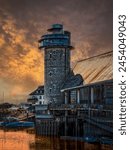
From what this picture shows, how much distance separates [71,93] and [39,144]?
27.5 inches

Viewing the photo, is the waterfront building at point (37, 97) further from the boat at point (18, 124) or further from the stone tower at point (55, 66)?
the boat at point (18, 124)

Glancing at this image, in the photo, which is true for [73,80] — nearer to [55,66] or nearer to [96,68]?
[96,68]

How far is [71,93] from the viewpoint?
5.91 metres

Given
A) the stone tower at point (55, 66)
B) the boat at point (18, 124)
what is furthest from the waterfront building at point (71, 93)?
the boat at point (18, 124)

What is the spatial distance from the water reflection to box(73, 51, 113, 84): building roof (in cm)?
66

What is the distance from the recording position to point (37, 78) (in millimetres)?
5137

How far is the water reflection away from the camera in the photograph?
17.7 feet

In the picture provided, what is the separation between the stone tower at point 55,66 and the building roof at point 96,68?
0.94ft

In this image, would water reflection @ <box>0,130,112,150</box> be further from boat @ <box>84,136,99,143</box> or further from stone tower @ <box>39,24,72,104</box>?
stone tower @ <box>39,24,72,104</box>

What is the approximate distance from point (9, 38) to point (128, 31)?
1.40 meters

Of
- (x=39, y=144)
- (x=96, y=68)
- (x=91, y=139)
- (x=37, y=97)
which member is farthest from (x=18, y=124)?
(x=96, y=68)

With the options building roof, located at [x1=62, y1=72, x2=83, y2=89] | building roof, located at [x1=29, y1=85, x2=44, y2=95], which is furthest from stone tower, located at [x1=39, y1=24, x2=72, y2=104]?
building roof, located at [x1=29, y1=85, x2=44, y2=95]

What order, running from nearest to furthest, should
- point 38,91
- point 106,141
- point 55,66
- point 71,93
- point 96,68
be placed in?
point 106,141 → point 96,68 → point 38,91 → point 71,93 → point 55,66

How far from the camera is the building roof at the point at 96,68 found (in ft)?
15.6
